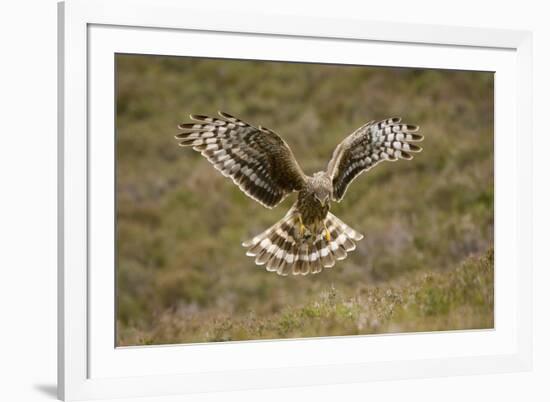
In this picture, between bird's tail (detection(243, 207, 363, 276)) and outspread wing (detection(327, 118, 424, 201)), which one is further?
outspread wing (detection(327, 118, 424, 201))

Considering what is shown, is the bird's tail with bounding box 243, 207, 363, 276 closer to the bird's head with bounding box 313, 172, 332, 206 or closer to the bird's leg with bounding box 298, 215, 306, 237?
the bird's leg with bounding box 298, 215, 306, 237

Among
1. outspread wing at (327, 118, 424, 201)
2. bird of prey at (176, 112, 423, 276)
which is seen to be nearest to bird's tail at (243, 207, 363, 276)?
bird of prey at (176, 112, 423, 276)

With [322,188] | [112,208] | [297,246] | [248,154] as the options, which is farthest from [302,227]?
[112,208]

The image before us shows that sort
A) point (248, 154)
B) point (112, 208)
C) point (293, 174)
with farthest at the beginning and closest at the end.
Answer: point (293, 174), point (248, 154), point (112, 208)

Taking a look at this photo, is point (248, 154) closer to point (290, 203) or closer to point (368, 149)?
point (290, 203)

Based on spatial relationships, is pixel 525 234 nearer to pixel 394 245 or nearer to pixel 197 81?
pixel 394 245

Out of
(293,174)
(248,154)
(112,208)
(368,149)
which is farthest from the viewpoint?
(368,149)
